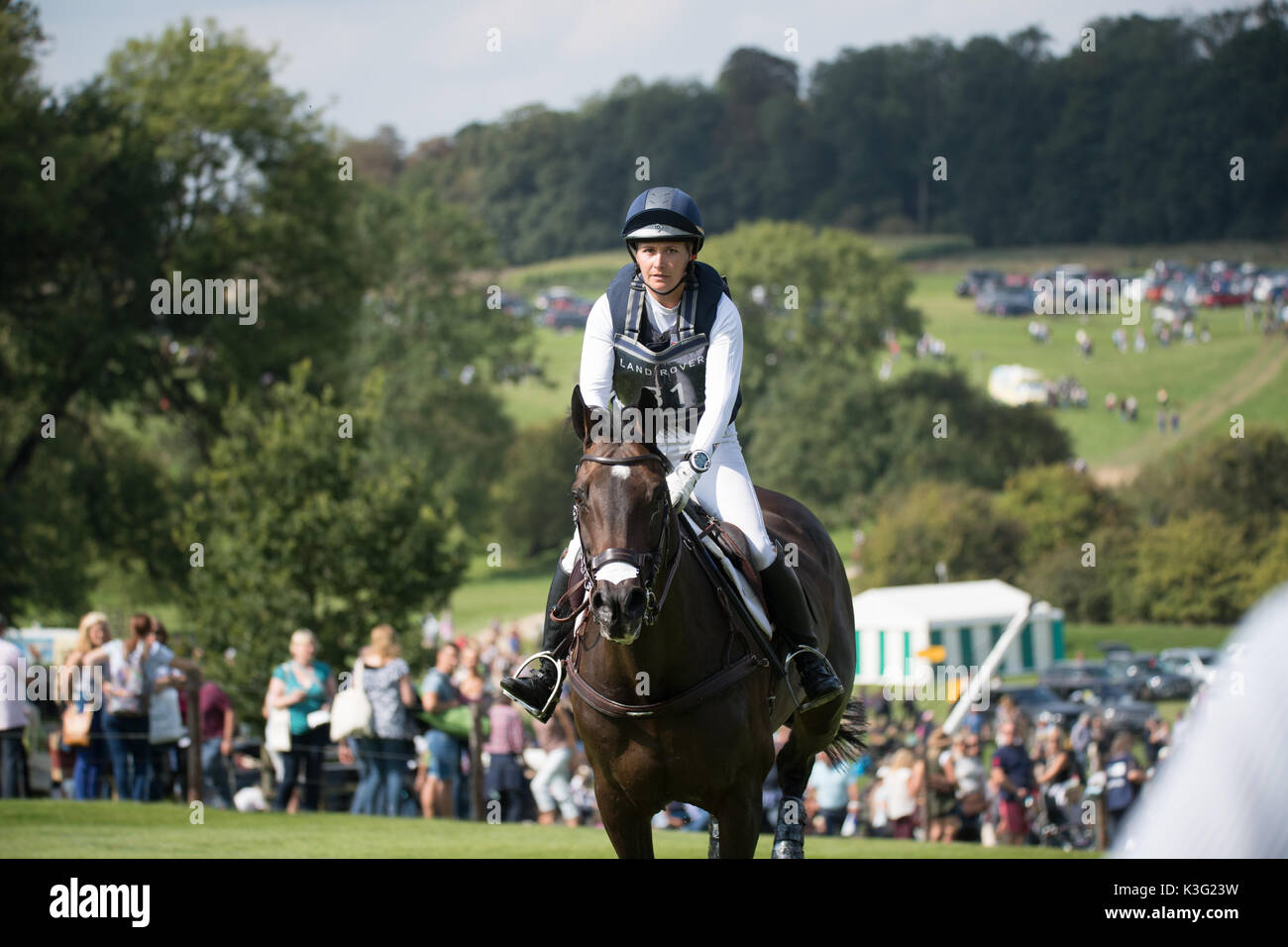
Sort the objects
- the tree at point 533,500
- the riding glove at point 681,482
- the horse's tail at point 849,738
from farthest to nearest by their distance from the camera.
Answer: the tree at point 533,500
the horse's tail at point 849,738
the riding glove at point 681,482

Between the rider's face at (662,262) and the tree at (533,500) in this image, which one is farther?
the tree at (533,500)

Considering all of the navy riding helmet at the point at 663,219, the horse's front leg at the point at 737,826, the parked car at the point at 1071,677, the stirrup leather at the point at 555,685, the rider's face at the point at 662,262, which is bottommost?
the parked car at the point at 1071,677

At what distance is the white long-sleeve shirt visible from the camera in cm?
655

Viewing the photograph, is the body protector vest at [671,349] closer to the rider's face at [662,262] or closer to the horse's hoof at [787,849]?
the rider's face at [662,262]

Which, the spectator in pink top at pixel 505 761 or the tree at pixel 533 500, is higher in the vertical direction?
the tree at pixel 533 500

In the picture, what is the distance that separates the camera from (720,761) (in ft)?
20.7

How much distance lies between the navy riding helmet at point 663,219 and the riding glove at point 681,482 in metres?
1.18

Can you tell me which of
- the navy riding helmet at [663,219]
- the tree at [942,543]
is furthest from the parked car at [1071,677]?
the navy riding helmet at [663,219]

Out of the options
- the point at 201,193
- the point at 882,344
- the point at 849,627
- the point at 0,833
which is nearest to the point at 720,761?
the point at 849,627

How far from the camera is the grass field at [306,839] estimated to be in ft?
34.0

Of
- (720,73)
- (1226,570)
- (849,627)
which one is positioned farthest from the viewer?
(720,73)

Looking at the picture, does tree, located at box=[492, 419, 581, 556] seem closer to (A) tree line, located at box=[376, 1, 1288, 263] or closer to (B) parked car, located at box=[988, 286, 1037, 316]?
(A) tree line, located at box=[376, 1, 1288, 263]

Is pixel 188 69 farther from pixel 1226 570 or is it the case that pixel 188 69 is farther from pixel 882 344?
pixel 882 344
